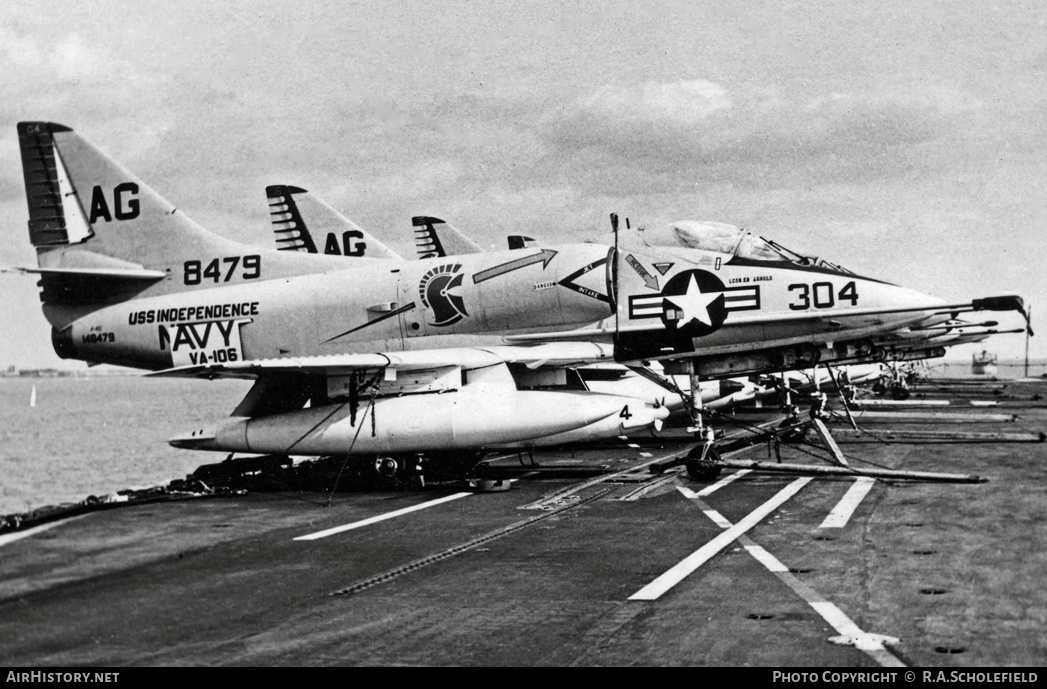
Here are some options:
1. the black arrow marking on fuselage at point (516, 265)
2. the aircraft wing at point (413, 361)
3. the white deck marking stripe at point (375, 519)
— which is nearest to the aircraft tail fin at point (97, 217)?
the aircraft wing at point (413, 361)

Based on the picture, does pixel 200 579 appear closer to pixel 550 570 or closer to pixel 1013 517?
pixel 550 570

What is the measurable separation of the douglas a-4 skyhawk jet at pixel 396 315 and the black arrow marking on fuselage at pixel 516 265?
0.04 m

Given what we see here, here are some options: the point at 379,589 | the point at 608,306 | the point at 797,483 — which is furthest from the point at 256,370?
the point at 797,483

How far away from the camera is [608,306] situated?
1423 centimetres

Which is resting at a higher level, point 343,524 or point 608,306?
point 608,306

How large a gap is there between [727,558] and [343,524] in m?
4.44

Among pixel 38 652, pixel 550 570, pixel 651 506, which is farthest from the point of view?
pixel 651 506

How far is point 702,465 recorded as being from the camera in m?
12.6

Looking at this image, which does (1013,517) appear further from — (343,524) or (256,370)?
(256,370)

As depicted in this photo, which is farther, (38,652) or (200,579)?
(200,579)

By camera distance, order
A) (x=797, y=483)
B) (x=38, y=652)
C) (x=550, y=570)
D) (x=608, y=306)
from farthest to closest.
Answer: (x=608, y=306)
(x=797, y=483)
(x=550, y=570)
(x=38, y=652)

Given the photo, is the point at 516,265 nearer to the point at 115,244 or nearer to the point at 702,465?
the point at 702,465

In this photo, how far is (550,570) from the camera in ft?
25.0

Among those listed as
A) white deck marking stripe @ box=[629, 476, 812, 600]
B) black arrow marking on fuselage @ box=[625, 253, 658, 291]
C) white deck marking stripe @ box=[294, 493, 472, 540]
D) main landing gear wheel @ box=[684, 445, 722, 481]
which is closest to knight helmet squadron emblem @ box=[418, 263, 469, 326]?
black arrow marking on fuselage @ box=[625, 253, 658, 291]
